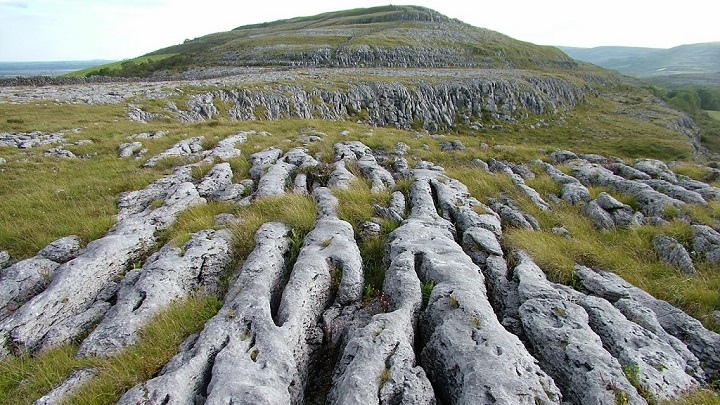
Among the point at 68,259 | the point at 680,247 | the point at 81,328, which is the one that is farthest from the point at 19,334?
the point at 680,247

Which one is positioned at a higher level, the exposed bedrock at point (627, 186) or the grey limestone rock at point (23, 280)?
the grey limestone rock at point (23, 280)

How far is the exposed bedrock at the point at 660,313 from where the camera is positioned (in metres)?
8.77

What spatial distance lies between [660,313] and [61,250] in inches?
701

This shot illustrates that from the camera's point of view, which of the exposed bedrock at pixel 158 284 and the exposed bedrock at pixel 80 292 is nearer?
the exposed bedrock at pixel 158 284

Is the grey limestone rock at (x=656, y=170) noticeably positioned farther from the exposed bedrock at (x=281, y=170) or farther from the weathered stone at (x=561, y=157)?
the exposed bedrock at (x=281, y=170)

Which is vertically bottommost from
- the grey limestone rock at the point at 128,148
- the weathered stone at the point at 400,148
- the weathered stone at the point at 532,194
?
the weathered stone at the point at 532,194

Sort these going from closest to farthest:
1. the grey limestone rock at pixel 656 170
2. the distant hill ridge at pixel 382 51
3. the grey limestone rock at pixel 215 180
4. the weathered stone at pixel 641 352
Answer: the weathered stone at pixel 641 352
the grey limestone rock at pixel 215 180
the grey limestone rock at pixel 656 170
the distant hill ridge at pixel 382 51

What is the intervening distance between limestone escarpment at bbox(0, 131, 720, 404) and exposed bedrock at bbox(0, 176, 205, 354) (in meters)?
0.04

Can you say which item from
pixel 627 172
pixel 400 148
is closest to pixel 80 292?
pixel 400 148

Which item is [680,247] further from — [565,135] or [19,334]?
[565,135]

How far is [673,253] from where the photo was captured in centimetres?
1302

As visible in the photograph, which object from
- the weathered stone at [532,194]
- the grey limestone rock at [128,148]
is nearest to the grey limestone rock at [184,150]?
the grey limestone rock at [128,148]

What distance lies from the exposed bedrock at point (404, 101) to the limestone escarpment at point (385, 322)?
33843mm

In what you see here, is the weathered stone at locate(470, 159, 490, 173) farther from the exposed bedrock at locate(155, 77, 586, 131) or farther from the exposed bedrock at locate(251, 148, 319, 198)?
the exposed bedrock at locate(155, 77, 586, 131)
